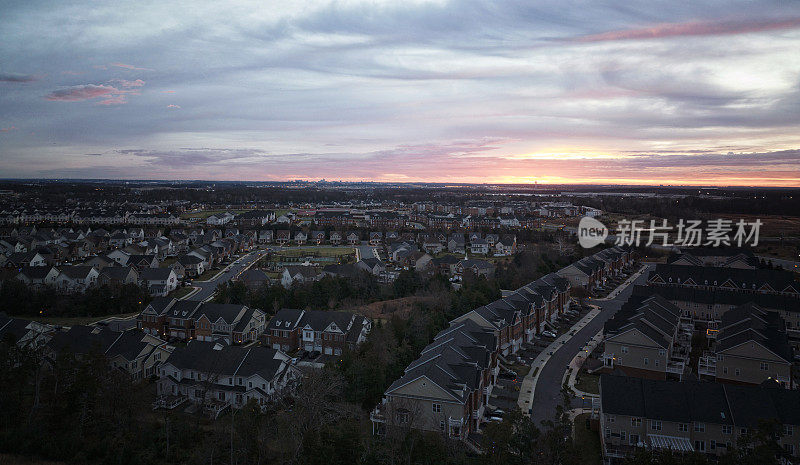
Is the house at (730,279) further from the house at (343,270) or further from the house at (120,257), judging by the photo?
the house at (120,257)

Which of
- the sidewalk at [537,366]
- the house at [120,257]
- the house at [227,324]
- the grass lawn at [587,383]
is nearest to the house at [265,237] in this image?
the house at [120,257]

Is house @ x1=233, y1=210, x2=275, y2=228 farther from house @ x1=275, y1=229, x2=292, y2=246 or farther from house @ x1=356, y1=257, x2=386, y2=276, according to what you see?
house @ x1=356, y1=257, x2=386, y2=276

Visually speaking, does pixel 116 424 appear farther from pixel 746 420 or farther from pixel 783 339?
pixel 783 339

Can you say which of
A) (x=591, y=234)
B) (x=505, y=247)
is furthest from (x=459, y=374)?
(x=591, y=234)

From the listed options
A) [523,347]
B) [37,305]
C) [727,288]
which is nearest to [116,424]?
[523,347]

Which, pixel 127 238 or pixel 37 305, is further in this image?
pixel 127 238

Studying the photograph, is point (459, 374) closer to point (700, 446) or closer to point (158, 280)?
point (700, 446)

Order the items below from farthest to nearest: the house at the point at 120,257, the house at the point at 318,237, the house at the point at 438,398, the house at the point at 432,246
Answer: the house at the point at 318,237 → the house at the point at 432,246 → the house at the point at 120,257 → the house at the point at 438,398

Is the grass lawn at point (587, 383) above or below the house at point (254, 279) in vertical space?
below
